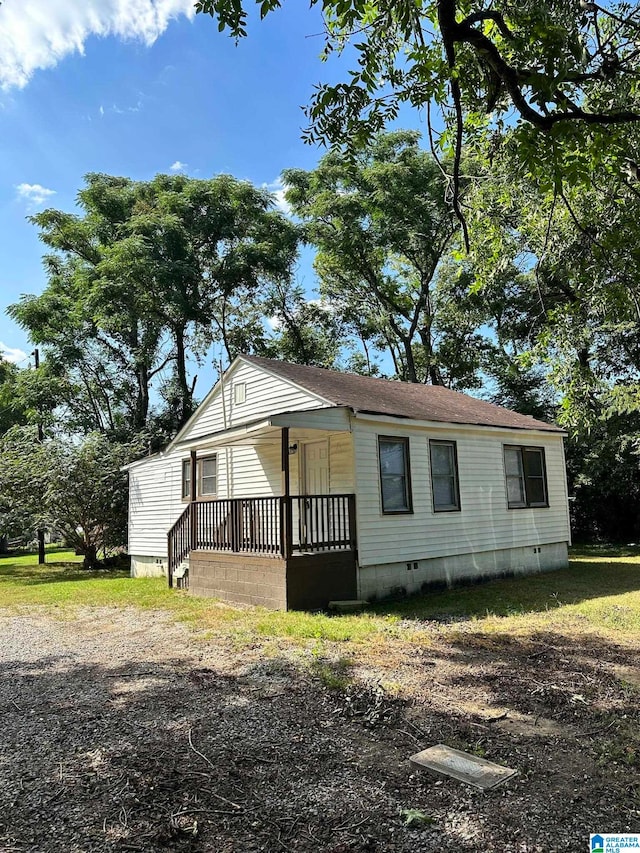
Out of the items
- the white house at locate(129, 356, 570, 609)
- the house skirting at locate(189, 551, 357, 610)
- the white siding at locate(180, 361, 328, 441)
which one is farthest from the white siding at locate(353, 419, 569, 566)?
the white siding at locate(180, 361, 328, 441)

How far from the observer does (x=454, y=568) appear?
11.0 m

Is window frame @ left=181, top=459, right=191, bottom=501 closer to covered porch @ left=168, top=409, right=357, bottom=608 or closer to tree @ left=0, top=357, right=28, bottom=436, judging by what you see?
covered porch @ left=168, top=409, right=357, bottom=608

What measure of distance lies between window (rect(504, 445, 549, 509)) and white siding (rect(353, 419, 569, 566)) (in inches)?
7.4

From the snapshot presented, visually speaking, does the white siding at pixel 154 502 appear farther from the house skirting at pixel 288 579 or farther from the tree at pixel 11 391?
the tree at pixel 11 391

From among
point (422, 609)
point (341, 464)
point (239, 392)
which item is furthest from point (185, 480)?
point (422, 609)

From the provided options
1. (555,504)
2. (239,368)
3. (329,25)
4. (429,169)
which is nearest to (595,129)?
(329,25)

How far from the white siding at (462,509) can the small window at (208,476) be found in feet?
15.0

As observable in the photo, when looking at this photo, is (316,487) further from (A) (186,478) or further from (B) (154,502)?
(B) (154,502)

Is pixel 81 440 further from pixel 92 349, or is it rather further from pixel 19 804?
pixel 19 804

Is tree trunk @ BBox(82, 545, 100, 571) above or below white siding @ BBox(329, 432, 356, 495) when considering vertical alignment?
below

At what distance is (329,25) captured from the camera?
16.1 feet

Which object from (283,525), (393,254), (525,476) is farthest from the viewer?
(393,254)

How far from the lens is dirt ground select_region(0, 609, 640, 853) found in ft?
9.24

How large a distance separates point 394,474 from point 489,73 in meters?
6.58
